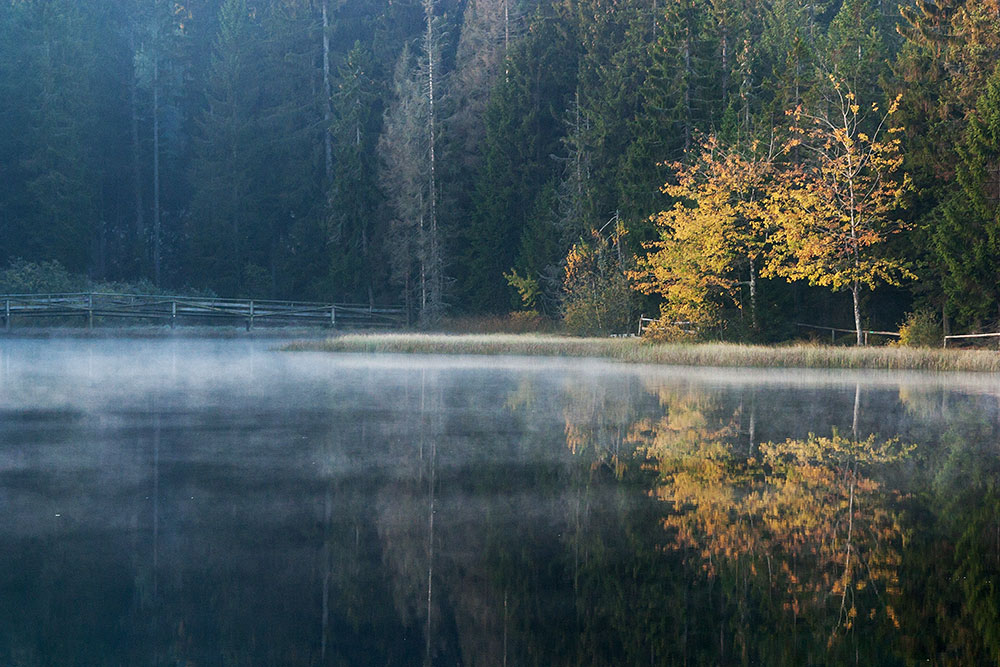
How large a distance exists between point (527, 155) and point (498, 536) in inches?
2075

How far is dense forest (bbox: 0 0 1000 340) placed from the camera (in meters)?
40.2

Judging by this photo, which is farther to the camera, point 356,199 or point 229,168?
point 229,168

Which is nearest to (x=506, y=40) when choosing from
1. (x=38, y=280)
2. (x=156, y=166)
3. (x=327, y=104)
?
(x=327, y=104)

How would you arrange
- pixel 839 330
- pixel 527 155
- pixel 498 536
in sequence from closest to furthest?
pixel 498 536 → pixel 839 330 → pixel 527 155

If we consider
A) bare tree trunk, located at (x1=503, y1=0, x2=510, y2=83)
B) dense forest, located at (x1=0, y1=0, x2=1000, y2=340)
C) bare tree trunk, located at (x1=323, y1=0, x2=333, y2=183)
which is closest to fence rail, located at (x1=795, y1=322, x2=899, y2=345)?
dense forest, located at (x1=0, y1=0, x2=1000, y2=340)

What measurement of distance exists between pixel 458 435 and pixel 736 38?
40696 millimetres

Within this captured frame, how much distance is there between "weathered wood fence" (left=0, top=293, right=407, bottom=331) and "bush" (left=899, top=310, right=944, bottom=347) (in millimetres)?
31064

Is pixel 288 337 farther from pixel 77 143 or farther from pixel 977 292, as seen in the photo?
pixel 977 292

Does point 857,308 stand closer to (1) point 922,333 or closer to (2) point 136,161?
(1) point 922,333

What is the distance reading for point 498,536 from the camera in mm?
8953

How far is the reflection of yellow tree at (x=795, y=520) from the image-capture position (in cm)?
743

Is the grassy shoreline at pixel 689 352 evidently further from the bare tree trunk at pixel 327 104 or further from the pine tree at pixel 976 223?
the bare tree trunk at pixel 327 104

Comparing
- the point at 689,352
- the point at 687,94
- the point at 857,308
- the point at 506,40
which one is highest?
the point at 506,40

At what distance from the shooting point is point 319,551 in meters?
8.37
